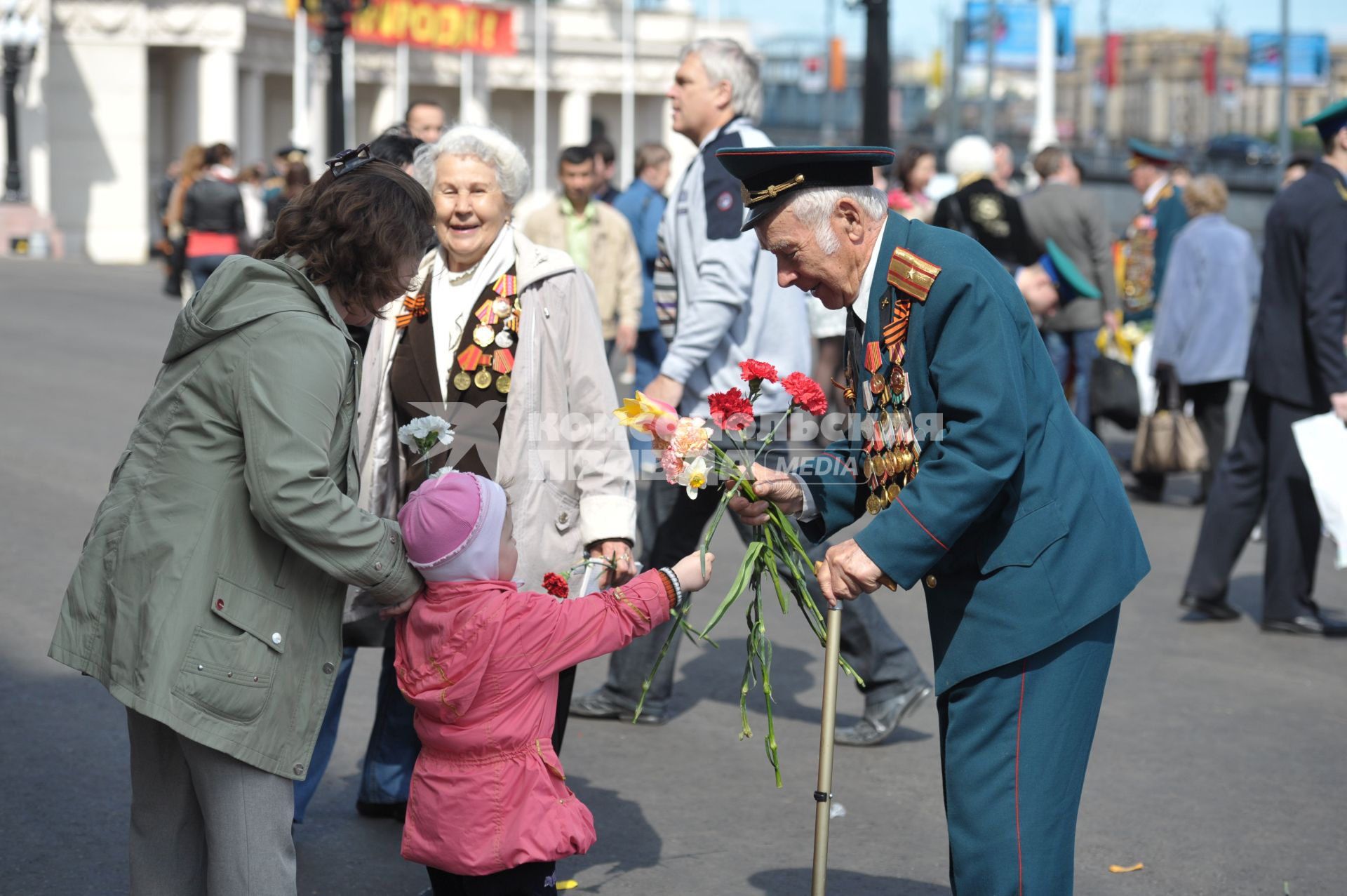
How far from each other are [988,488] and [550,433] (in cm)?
154

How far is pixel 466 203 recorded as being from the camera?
14.0ft

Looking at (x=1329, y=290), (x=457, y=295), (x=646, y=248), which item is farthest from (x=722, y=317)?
(x=646, y=248)

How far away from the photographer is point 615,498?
420cm

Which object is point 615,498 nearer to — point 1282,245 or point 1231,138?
point 1282,245

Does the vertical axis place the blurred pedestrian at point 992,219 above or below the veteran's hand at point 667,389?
above

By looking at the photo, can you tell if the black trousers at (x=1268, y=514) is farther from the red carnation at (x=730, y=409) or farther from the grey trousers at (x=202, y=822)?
the grey trousers at (x=202, y=822)

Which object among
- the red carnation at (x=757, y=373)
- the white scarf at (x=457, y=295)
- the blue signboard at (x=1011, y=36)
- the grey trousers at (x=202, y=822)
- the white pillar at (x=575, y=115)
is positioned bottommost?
the grey trousers at (x=202, y=822)

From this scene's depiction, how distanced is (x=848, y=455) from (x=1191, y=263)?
7.03m

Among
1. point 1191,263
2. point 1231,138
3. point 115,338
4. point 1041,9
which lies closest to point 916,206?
point 1191,263

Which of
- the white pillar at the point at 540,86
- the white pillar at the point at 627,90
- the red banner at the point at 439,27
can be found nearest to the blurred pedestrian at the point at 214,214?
the red banner at the point at 439,27

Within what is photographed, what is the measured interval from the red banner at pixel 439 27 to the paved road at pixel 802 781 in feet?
148

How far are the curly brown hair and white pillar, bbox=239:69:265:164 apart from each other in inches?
1685

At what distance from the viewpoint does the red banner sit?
51719 mm

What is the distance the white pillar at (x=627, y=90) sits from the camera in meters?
60.8
